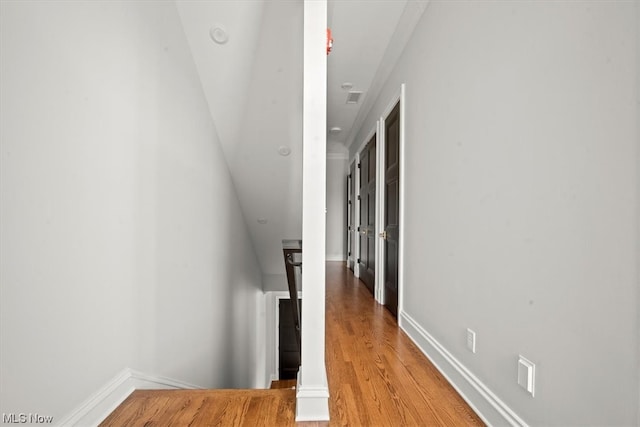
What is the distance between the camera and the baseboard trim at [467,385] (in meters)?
1.44

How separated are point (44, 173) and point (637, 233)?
5.98 ft

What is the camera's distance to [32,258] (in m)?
1.12

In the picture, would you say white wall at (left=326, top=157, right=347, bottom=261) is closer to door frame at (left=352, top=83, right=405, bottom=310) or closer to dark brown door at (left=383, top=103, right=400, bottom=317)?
door frame at (left=352, top=83, right=405, bottom=310)

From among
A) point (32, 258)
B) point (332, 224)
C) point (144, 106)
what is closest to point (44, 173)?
point (32, 258)

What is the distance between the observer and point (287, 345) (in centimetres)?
601

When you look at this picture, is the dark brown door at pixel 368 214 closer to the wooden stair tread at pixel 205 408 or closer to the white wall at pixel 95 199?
the white wall at pixel 95 199

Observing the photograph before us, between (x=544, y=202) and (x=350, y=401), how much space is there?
4.27 feet

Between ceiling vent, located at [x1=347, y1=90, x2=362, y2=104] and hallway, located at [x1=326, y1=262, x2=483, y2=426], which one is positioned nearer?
hallway, located at [x1=326, y1=262, x2=483, y2=426]

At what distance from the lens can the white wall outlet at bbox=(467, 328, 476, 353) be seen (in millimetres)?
1721

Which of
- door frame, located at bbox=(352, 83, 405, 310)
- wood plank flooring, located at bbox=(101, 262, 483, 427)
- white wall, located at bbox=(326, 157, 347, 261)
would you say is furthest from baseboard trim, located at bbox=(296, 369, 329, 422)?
white wall, located at bbox=(326, 157, 347, 261)

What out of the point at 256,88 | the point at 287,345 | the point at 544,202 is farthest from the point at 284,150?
the point at 287,345

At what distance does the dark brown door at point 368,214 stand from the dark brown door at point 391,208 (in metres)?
0.67

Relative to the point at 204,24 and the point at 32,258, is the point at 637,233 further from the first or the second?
the point at 204,24

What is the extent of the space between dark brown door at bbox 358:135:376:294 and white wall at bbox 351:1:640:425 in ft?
7.50
